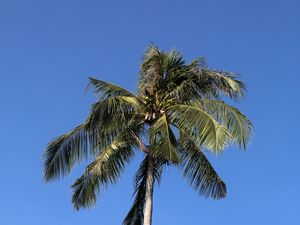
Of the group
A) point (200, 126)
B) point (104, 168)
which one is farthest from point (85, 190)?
point (200, 126)

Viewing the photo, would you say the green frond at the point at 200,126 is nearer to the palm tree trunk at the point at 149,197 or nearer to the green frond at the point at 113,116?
the green frond at the point at 113,116

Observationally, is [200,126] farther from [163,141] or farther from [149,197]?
[149,197]

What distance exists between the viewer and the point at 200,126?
68.0 ft

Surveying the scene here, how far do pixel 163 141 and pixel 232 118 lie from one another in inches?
93.1

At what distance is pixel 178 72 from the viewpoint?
22.5 metres

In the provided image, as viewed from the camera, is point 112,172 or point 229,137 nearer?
point 229,137

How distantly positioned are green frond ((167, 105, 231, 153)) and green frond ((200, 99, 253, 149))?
0.51 m

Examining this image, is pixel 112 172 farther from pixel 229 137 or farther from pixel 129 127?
pixel 229 137

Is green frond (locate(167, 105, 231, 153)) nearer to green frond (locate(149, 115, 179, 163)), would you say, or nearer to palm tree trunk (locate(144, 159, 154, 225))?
green frond (locate(149, 115, 179, 163))

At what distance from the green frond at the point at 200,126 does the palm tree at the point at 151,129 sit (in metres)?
0.03

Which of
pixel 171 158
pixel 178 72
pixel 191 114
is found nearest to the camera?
pixel 171 158

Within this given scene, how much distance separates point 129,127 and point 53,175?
2606 mm

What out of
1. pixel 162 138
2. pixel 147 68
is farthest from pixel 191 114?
pixel 147 68

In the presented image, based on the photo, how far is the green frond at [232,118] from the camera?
2089 centimetres
